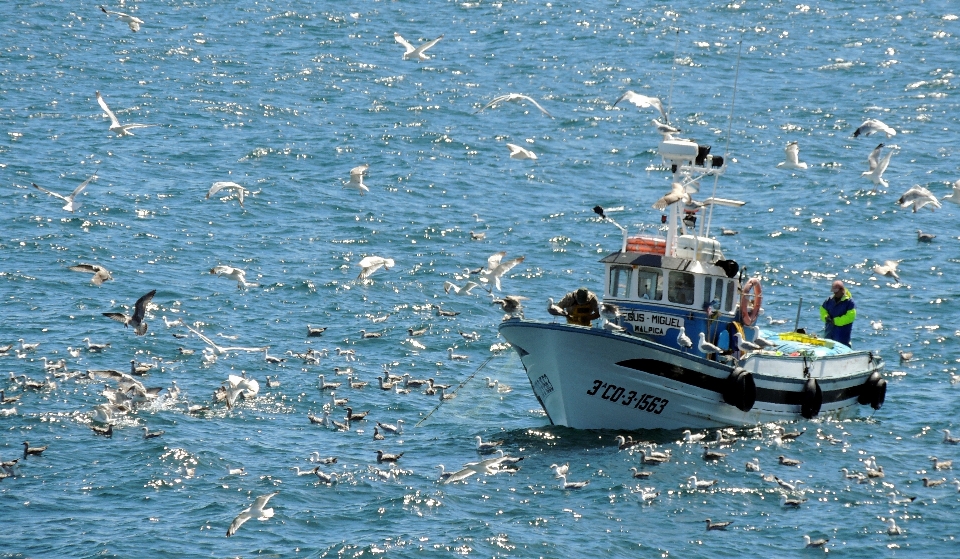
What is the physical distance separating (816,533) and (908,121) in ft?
130

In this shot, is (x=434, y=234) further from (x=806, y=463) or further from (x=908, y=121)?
(x=908, y=121)

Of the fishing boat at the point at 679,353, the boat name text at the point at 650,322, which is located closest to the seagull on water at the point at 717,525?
the fishing boat at the point at 679,353

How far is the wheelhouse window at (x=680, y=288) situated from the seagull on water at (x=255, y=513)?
9.95 metres

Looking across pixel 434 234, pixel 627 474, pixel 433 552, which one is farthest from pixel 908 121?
pixel 433 552

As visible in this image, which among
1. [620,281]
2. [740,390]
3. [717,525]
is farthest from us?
[620,281]

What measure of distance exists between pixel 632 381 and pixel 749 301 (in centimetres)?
385

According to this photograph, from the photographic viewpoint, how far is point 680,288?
93.6 ft

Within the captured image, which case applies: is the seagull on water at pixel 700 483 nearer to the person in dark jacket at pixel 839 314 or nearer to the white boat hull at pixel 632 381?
the white boat hull at pixel 632 381

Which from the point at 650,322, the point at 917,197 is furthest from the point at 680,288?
the point at 917,197

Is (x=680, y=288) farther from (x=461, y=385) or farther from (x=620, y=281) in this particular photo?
(x=461, y=385)

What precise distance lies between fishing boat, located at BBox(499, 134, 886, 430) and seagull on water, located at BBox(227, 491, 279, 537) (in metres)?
7.48

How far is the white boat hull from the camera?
2716cm

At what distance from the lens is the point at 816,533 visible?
22672 mm

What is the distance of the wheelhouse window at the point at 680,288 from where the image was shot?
28.5 metres
